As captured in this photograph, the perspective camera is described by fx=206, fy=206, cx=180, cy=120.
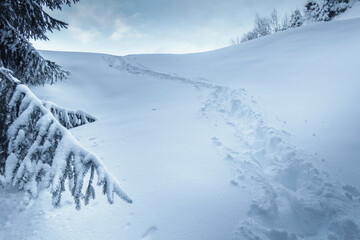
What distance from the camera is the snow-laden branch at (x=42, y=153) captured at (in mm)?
1352

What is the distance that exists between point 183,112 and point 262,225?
12.6 feet

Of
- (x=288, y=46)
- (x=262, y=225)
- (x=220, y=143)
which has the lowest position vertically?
(x=262, y=225)

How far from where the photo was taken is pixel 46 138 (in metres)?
1.46

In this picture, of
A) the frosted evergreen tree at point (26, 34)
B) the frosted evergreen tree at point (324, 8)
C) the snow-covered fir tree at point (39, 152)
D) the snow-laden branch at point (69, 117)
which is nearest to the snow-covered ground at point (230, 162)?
the snow-laden branch at point (69, 117)

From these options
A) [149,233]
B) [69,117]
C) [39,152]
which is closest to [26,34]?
[69,117]

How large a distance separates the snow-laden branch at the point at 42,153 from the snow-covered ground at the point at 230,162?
38.6 inches

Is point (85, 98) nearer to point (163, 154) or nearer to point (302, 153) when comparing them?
point (163, 154)

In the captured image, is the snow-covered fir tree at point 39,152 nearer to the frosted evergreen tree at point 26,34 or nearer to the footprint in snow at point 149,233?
the footprint in snow at point 149,233

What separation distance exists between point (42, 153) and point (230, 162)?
103 inches

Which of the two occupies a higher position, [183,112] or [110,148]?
[183,112]

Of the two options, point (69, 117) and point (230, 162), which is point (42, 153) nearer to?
point (69, 117)

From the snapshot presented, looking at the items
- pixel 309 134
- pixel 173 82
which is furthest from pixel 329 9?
pixel 309 134

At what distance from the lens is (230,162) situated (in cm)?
331

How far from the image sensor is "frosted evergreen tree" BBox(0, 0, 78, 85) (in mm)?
3316
